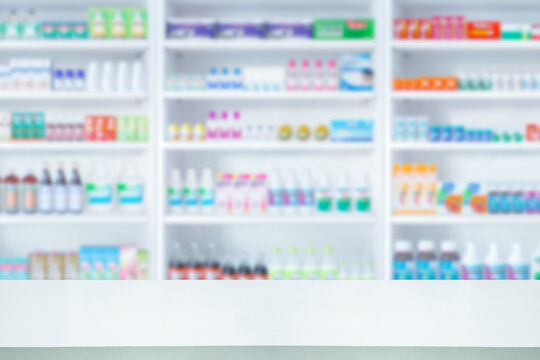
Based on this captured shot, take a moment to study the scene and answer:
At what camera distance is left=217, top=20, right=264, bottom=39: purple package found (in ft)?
13.2

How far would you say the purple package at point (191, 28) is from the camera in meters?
4.03

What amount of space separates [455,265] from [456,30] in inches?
55.3

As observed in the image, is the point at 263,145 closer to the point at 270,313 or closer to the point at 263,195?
the point at 263,195

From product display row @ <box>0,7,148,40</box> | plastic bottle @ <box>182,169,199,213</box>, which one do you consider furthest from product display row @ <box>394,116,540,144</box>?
product display row @ <box>0,7,148,40</box>

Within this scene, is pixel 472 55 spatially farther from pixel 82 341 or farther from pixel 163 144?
pixel 82 341

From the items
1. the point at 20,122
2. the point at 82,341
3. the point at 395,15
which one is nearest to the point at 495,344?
the point at 82,341

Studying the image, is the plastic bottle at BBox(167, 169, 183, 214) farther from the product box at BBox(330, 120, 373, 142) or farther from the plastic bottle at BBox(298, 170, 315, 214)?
the product box at BBox(330, 120, 373, 142)

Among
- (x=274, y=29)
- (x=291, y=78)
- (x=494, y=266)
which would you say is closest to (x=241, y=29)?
(x=274, y=29)

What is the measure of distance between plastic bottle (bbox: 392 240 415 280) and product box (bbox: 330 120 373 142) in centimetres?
67

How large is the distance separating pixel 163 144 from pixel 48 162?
2.79 ft

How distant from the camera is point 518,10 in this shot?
4324 millimetres

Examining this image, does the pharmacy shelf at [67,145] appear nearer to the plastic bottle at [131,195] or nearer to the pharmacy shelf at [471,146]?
the plastic bottle at [131,195]

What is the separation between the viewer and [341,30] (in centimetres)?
402

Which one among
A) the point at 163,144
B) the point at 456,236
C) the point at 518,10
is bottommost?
the point at 456,236
